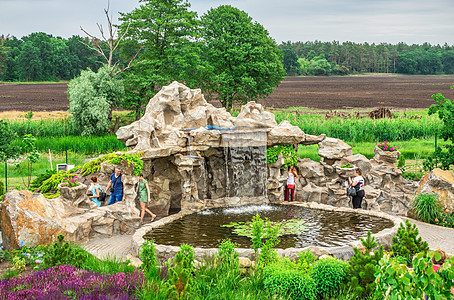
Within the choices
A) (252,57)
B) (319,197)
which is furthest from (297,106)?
(319,197)

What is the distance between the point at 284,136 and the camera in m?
18.2

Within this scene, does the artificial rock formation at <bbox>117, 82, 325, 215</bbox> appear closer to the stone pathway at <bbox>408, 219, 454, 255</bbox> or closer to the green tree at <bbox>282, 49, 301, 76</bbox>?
the stone pathway at <bbox>408, 219, 454, 255</bbox>

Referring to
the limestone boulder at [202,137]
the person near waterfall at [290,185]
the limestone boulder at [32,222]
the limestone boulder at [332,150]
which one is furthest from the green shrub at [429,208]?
the limestone boulder at [32,222]

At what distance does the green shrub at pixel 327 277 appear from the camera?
29.4 feet

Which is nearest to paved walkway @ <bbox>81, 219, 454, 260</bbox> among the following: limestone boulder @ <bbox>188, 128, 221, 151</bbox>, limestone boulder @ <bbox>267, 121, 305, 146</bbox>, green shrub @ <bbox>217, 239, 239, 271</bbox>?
green shrub @ <bbox>217, 239, 239, 271</bbox>

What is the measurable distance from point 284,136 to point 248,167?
6.06ft

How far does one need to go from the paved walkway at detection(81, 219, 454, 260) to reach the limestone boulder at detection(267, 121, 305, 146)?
222 inches

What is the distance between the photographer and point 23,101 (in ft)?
182

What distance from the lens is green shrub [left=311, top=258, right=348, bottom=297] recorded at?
897cm

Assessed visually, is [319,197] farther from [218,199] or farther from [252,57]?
[252,57]

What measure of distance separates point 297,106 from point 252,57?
18.7 meters

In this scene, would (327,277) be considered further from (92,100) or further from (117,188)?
(92,100)

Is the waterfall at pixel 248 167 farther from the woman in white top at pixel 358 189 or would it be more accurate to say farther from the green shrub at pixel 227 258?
the green shrub at pixel 227 258

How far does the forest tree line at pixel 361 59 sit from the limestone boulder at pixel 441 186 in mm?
110381
